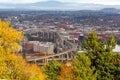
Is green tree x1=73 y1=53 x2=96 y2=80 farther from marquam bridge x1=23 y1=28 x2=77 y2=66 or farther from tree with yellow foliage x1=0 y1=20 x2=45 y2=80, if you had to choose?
marquam bridge x1=23 y1=28 x2=77 y2=66

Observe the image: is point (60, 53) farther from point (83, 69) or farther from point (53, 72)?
point (83, 69)

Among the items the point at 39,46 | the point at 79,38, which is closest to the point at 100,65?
the point at 39,46

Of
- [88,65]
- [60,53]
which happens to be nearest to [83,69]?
[88,65]

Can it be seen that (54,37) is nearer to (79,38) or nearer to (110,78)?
(79,38)

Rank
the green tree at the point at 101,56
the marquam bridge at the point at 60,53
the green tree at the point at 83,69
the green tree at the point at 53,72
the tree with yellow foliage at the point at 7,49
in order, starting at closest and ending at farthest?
1. the tree with yellow foliage at the point at 7,49
2. the green tree at the point at 83,69
3. the green tree at the point at 101,56
4. the green tree at the point at 53,72
5. the marquam bridge at the point at 60,53

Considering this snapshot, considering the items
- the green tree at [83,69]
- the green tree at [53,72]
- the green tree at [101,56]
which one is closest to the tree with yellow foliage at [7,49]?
the green tree at [83,69]

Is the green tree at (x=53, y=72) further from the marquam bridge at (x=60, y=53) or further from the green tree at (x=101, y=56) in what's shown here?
the marquam bridge at (x=60, y=53)

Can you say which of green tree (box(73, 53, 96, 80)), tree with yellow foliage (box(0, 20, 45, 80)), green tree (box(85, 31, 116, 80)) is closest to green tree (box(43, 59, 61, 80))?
green tree (box(85, 31, 116, 80))
